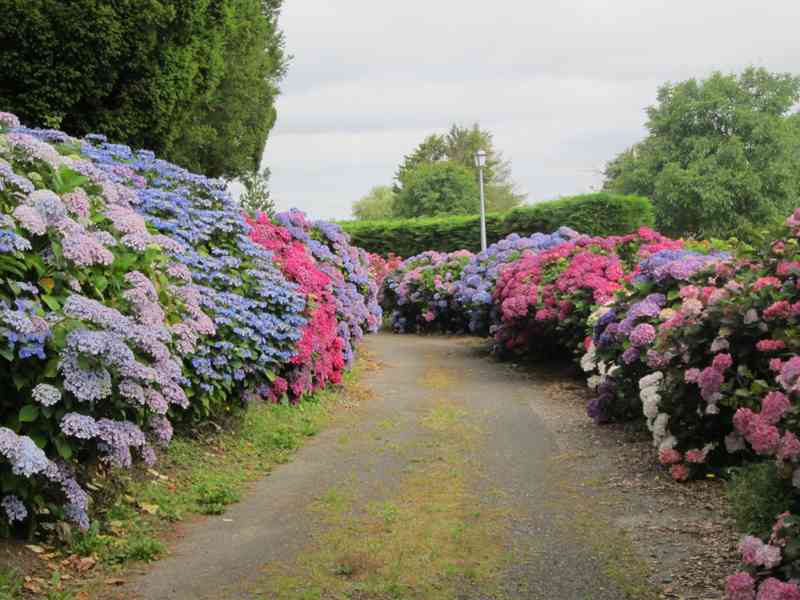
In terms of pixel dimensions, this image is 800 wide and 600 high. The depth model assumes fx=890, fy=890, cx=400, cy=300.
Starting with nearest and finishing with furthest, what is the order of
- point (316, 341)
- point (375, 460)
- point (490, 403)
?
point (375, 460) < point (316, 341) < point (490, 403)

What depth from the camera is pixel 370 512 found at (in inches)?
196

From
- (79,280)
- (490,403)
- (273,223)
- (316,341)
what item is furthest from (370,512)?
(273,223)

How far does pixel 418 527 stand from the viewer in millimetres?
4699

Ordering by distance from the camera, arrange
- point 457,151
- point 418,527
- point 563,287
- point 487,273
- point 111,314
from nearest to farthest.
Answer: point 111,314 → point 418,527 → point 563,287 → point 487,273 → point 457,151

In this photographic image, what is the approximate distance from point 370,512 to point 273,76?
18852 millimetres

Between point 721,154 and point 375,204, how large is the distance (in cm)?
3512

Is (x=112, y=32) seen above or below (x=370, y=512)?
above

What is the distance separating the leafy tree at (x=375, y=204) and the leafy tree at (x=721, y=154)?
26753 millimetres

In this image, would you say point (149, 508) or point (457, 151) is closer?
point (149, 508)

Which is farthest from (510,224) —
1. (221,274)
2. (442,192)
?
(442,192)

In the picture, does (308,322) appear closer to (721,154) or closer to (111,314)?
(111,314)

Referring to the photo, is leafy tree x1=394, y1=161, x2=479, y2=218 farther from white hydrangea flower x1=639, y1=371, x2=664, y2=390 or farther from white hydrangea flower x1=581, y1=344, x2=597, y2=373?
white hydrangea flower x1=639, y1=371, x2=664, y2=390

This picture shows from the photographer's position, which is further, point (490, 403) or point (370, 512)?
point (490, 403)

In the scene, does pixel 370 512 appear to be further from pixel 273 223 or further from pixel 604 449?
pixel 273 223
